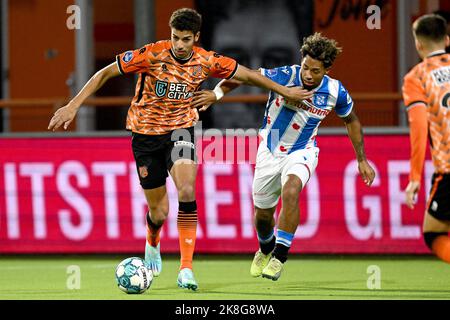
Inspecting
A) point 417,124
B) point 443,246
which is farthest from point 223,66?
point 443,246

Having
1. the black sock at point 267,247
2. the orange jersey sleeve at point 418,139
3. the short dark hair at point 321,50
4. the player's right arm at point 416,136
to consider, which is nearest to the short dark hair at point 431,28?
the player's right arm at point 416,136

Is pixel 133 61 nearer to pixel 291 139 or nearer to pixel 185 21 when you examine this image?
pixel 185 21

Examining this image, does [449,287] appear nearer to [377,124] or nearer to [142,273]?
[142,273]

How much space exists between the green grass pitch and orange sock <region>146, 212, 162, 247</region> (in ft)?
1.08

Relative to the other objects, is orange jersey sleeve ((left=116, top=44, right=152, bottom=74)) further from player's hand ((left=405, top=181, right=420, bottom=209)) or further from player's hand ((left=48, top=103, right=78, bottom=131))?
player's hand ((left=405, top=181, right=420, bottom=209))

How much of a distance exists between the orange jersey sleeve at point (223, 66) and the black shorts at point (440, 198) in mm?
2179

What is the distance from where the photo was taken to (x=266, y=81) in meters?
9.15

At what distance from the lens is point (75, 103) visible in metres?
8.75

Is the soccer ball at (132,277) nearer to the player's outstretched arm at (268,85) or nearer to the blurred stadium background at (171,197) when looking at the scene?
the player's outstretched arm at (268,85)

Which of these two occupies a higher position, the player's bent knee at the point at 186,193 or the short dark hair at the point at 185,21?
the short dark hair at the point at 185,21

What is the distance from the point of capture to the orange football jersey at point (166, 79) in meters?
9.27

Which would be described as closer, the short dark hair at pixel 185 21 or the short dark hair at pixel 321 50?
the short dark hair at pixel 185 21

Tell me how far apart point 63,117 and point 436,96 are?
2.68 m

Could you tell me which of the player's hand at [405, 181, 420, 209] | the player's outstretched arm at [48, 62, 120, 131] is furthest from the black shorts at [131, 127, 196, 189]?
the player's hand at [405, 181, 420, 209]
